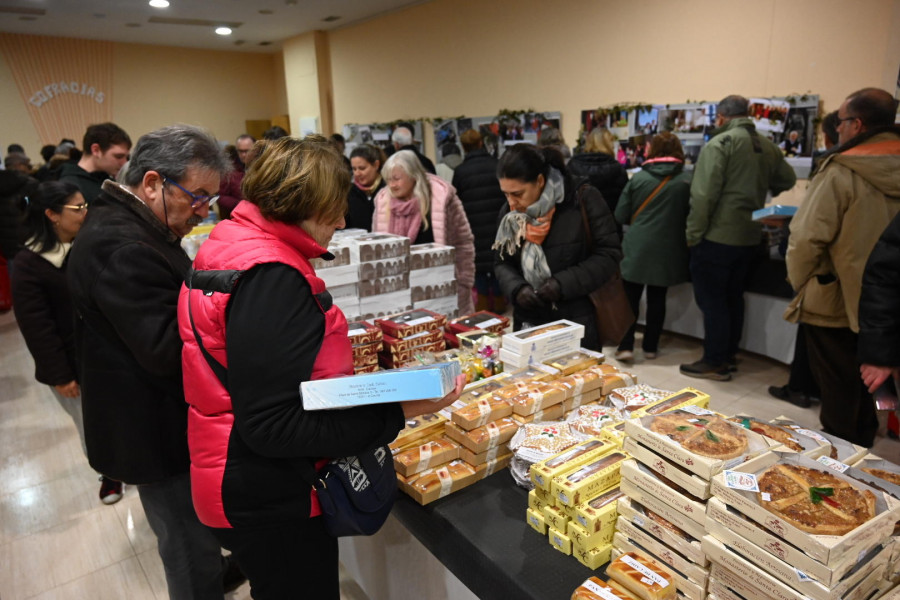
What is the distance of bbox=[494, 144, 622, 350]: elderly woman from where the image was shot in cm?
232

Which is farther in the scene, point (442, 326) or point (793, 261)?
point (793, 261)

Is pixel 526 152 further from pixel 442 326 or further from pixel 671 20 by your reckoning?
pixel 671 20

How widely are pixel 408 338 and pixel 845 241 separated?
2.05m

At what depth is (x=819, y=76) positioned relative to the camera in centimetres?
404

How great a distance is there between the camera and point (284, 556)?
A: 1.25m

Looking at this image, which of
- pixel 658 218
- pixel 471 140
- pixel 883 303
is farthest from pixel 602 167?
pixel 883 303

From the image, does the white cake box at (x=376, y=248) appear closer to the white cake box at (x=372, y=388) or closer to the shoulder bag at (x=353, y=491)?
the shoulder bag at (x=353, y=491)

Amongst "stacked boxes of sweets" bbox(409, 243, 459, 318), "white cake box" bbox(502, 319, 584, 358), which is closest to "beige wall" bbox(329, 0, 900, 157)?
"stacked boxes of sweets" bbox(409, 243, 459, 318)

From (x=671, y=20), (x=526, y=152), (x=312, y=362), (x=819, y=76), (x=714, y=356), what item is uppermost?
(x=671, y=20)

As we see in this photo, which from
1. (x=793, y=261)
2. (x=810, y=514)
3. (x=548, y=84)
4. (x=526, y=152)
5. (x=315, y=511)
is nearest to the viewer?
(x=810, y=514)

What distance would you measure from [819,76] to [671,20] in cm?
138

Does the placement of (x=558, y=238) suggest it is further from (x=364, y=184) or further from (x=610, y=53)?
(x=610, y=53)

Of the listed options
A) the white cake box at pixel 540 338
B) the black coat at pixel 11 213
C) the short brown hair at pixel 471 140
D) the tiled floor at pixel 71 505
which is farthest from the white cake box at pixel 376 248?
the black coat at pixel 11 213

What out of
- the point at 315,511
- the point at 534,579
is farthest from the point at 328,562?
the point at 534,579
